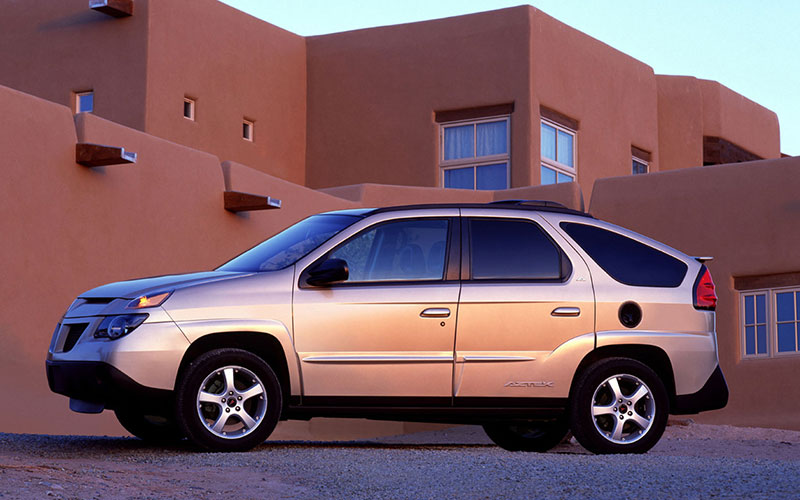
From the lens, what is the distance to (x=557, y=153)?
24000mm

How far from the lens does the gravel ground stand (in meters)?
5.95

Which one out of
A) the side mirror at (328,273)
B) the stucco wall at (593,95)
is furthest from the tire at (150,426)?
the stucco wall at (593,95)

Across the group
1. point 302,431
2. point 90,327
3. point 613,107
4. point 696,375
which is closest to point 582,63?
point 613,107

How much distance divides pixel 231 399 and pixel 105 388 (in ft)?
2.71

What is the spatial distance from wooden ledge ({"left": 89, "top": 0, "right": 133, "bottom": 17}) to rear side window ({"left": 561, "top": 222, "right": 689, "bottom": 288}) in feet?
49.6

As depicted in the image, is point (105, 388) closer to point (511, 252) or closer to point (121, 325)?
point (121, 325)

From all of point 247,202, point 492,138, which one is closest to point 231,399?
point 247,202

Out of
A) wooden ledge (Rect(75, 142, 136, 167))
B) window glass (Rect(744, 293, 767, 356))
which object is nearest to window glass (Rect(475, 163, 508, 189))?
window glass (Rect(744, 293, 767, 356))

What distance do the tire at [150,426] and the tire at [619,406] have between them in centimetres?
313

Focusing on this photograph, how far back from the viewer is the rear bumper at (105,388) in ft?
23.8

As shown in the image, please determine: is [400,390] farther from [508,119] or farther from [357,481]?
[508,119]

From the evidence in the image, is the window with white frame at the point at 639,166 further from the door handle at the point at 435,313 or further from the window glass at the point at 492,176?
the door handle at the point at 435,313

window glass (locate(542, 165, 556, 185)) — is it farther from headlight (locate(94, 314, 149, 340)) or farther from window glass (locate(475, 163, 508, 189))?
headlight (locate(94, 314, 149, 340))

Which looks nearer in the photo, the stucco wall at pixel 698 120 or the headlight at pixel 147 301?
the headlight at pixel 147 301
